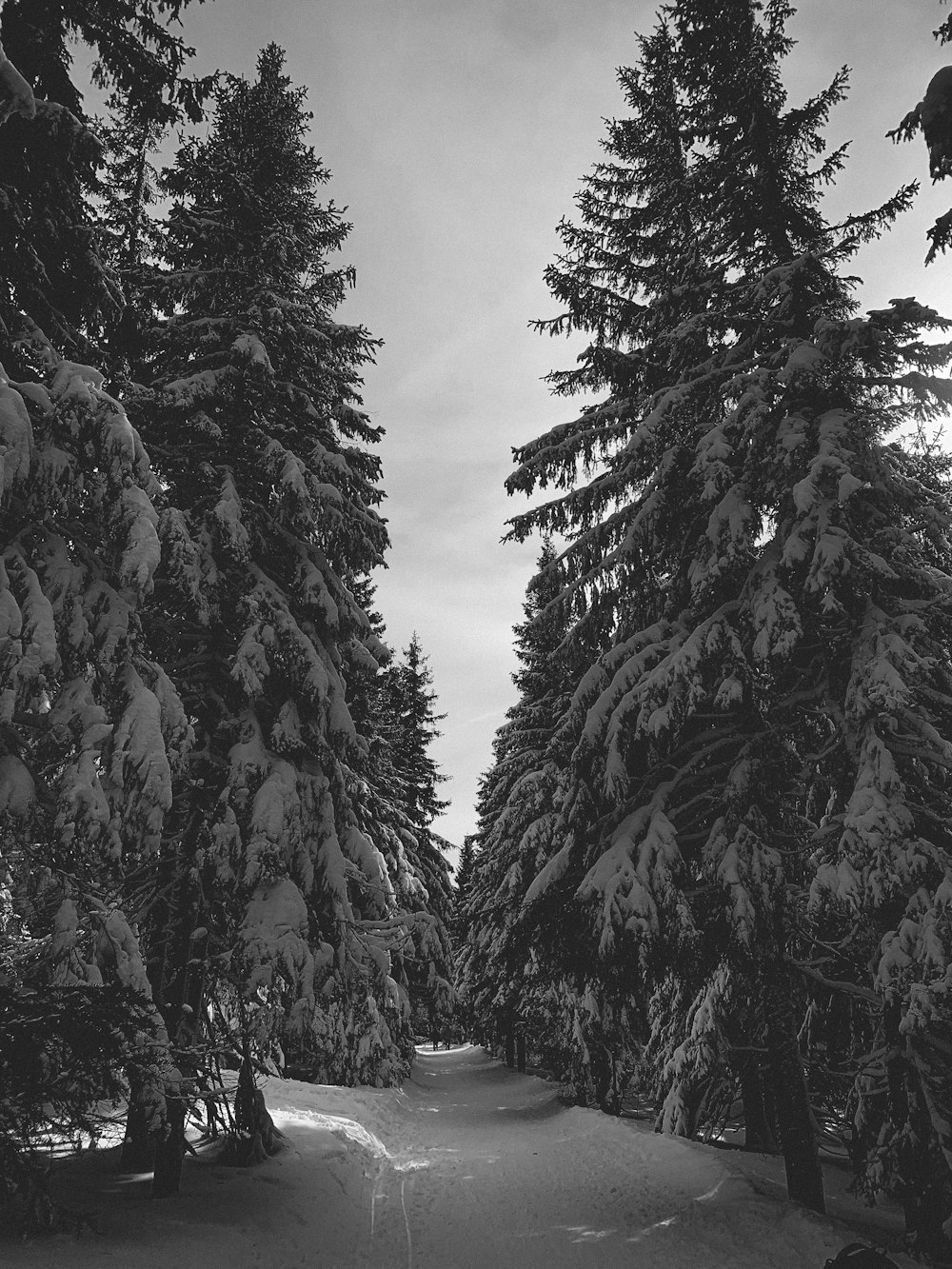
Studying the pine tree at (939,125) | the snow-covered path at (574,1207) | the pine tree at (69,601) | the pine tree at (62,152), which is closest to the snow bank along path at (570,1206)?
the snow-covered path at (574,1207)

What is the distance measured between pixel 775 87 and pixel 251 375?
880cm

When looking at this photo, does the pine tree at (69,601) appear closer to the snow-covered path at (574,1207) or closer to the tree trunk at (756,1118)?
the snow-covered path at (574,1207)

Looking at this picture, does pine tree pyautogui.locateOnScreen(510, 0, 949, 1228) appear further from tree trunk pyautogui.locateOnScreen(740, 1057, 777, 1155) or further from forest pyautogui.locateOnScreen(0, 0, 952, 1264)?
tree trunk pyautogui.locateOnScreen(740, 1057, 777, 1155)

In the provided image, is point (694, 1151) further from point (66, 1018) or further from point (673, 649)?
point (66, 1018)

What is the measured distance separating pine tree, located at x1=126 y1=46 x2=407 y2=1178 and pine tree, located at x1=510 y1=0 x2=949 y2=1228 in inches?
112

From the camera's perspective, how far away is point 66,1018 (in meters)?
4.50

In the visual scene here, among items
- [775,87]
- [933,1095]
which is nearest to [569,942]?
[933,1095]

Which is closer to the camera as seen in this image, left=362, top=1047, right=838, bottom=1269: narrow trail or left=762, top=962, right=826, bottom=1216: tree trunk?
left=362, top=1047, right=838, bottom=1269: narrow trail

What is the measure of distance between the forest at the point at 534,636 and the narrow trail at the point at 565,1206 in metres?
0.98

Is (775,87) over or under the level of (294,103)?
under

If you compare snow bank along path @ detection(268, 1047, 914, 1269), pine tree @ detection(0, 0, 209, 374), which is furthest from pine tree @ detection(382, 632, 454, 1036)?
pine tree @ detection(0, 0, 209, 374)

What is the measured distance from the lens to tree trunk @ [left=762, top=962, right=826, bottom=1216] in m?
7.99

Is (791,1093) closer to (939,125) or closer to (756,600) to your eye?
(756,600)

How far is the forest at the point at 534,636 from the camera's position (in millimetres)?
5453
